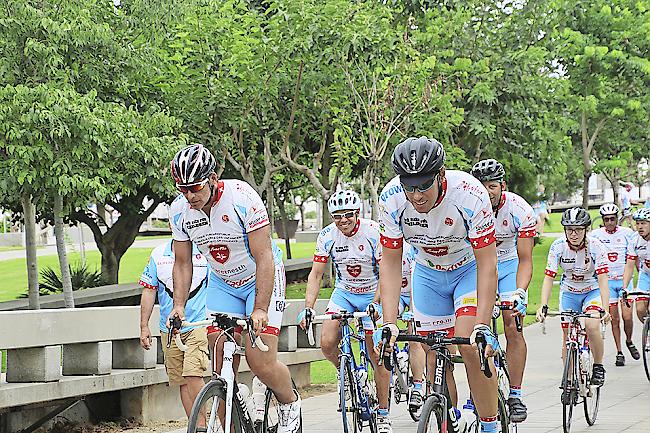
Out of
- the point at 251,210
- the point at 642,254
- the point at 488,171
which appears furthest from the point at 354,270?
the point at 642,254

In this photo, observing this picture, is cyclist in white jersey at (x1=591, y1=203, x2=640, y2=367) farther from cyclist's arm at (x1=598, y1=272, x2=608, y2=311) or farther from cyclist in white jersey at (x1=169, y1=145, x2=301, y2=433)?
cyclist in white jersey at (x1=169, y1=145, x2=301, y2=433)

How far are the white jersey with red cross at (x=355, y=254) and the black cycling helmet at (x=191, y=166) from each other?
3127 millimetres

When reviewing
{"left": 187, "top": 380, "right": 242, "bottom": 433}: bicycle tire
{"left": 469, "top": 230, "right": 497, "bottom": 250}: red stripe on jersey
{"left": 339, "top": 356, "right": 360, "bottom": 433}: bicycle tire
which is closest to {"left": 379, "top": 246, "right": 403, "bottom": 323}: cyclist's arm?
{"left": 469, "top": 230, "right": 497, "bottom": 250}: red stripe on jersey

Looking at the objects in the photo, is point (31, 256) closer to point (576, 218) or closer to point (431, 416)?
point (576, 218)

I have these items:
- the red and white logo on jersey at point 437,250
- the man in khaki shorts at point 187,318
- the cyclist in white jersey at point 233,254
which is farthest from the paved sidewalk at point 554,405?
the red and white logo on jersey at point 437,250

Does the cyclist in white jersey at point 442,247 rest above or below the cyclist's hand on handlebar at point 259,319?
above

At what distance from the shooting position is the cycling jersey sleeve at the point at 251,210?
296 inches

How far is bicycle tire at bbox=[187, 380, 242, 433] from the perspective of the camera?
20.9 ft

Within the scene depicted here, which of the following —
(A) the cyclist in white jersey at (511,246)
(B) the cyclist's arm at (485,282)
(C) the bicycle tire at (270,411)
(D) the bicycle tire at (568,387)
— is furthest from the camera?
(D) the bicycle tire at (568,387)

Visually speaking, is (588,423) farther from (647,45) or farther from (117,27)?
(647,45)

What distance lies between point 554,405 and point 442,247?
5709 millimetres

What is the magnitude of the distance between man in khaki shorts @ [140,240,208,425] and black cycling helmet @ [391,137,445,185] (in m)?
3.19

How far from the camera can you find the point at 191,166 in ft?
23.5

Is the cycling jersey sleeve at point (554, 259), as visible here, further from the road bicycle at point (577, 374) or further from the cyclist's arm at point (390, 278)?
the cyclist's arm at point (390, 278)
